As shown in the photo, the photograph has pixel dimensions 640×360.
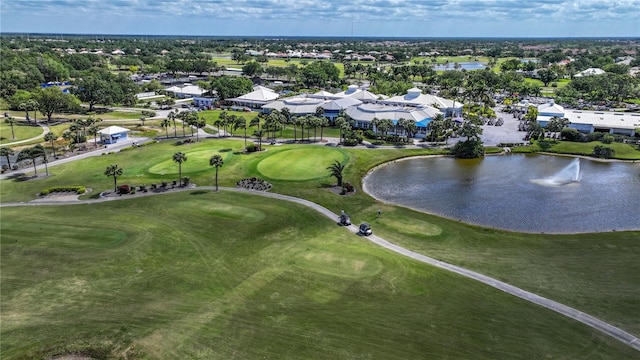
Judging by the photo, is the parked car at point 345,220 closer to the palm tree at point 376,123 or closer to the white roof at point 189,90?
the palm tree at point 376,123

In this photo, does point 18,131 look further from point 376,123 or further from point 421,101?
point 421,101

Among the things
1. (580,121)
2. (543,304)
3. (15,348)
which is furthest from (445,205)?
(580,121)

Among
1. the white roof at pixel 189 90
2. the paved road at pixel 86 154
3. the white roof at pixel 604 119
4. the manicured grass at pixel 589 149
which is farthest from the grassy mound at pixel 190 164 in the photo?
the white roof at pixel 604 119

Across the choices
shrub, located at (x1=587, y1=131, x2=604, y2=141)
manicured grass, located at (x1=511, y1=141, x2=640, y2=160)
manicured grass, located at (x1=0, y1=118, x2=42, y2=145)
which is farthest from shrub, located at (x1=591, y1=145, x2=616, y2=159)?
manicured grass, located at (x1=0, y1=118, x2=42, y2=145)

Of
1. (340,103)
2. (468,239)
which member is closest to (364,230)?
(468,239)

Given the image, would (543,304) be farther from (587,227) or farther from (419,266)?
(587,227)

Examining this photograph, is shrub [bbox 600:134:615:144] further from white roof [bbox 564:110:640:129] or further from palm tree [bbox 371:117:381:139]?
palm tree [bbox 371:117:381:139]
